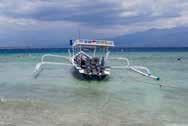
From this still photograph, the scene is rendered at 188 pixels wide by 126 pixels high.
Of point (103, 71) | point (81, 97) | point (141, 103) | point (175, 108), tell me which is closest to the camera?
point (175, 108)

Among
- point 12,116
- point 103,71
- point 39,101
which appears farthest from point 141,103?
point 103,71

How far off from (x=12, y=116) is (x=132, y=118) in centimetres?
397

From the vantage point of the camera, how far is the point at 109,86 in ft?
72.5

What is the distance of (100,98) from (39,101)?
2841 millimetres

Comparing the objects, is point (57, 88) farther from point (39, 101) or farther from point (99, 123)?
point (99, 123)

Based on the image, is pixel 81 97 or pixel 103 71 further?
pixel 103 71

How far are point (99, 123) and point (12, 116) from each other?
2998 millimetres

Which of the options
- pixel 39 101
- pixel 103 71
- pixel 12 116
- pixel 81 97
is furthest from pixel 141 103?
pixel 103 71

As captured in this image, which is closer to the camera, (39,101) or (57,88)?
(39,101)

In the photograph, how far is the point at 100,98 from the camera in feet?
58.2

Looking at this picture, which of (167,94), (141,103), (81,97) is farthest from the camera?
(167,94)

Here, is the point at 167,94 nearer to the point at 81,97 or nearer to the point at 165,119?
the point at 81,97

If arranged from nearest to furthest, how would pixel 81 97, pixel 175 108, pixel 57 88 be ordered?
pixel 175 108 → pixel 81 97 → pixel 57 88

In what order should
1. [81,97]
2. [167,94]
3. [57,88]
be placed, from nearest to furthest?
[81,97] → [167,94] → [57,88]
